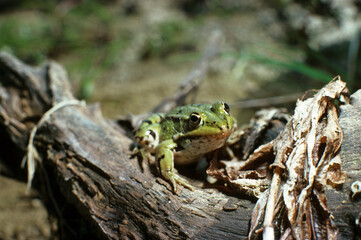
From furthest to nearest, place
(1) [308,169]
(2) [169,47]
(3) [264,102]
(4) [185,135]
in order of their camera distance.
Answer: (2) [169,47] < (3) [264,102] < (4) [185,135] < (1) [308,169]

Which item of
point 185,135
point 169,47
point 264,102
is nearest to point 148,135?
point 185,135

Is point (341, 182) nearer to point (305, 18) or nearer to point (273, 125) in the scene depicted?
point (273, 125)

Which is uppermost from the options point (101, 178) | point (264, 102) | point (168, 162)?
point (264, 102)

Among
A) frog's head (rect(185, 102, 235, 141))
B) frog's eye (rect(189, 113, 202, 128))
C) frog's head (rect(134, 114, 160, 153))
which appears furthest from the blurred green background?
frog's eye (rect(189, 113, 202, 128))

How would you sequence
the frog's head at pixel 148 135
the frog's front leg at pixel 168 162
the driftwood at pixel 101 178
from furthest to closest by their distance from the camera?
the frog's head at pixel 148 135 < the frog's front leg at pixel 168 162 < the driftwood at pixel 101 178

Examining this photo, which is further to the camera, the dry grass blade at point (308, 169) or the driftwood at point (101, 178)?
the driftwood at point (101, 178)

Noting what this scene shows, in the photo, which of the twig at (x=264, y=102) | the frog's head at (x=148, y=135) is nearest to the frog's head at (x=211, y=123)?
the frog's head at (x=148, y=135)

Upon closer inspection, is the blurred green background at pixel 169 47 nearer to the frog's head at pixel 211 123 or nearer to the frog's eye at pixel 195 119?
the frog's head at pixel 211 123

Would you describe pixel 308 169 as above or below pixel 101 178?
above

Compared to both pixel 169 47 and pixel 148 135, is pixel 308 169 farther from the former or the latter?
pixel 169 47

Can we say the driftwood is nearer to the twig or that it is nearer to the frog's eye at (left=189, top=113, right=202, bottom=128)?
the frog's eye at (left=189, top=113, right=202, bottom=128)
